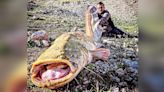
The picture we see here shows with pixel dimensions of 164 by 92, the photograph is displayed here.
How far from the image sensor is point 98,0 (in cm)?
183

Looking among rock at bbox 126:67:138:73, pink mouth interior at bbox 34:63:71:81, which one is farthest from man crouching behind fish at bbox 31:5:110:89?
rock at bbox 126:67:138:73

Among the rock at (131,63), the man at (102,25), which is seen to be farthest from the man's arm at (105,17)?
the rock at (131,63)

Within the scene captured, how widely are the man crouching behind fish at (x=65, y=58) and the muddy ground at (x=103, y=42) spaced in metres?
0.03

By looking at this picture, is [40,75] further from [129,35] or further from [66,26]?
[129,35]

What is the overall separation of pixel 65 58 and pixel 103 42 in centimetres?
21

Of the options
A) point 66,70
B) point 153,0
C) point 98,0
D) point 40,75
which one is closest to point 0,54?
point 40,75

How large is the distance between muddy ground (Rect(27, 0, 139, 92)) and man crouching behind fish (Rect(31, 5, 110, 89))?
26 millimetres

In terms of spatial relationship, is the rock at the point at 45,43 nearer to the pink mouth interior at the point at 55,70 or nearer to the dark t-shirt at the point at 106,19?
the pink mouth interior at the point at 55,70

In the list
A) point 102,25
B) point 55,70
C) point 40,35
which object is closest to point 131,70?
point 102,25

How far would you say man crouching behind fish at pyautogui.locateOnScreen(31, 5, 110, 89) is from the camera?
1817mm

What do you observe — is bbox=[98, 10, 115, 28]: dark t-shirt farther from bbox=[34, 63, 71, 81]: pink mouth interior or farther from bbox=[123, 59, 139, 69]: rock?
bbox=[34, 63, 71, 81]: pink mouth interior

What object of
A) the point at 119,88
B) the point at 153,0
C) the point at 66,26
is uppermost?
the point at 153,0

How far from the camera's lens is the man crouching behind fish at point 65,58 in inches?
71.6

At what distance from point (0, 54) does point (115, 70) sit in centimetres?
60
